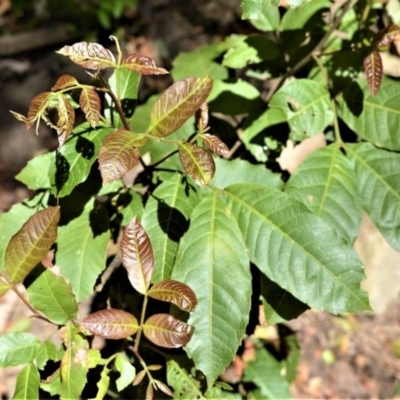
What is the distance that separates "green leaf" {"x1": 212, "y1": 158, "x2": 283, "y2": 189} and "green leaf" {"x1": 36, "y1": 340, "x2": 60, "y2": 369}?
0.53 m

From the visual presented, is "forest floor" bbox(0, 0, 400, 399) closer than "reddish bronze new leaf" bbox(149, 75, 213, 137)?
No

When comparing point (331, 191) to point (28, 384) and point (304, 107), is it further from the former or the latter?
point (28, 384)

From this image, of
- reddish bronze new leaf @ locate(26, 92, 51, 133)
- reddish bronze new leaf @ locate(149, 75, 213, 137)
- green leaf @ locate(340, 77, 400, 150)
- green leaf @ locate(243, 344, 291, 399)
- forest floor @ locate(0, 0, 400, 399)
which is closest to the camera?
reddish bronze new leaf @ locate(26, 92, 51, 133)

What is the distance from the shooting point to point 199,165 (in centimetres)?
95

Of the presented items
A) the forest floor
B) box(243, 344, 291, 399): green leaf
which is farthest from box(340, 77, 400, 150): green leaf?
the forest floor

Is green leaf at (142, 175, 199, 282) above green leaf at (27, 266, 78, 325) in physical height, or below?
above

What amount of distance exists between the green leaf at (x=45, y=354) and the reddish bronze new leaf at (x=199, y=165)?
1.68 ft

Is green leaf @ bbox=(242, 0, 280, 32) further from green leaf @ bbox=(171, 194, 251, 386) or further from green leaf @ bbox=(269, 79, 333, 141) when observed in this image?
green leaf @ bbox=(171, 194, 251, 386)

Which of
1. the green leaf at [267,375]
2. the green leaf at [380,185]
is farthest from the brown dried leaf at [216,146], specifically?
the green leaf at [267,375]

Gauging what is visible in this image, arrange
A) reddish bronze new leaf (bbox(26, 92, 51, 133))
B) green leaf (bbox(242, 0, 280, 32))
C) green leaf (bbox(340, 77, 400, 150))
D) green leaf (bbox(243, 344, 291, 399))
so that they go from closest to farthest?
reddish bronze new leaf (bbox(26, 92, 51, 133)), green leaf (bbox(340, 77, 400, 150)), green leaf (bbox(242, 0, 280, 32)), green leaf (bbox(243, 344, 291, 399))

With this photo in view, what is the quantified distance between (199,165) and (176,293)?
247mm

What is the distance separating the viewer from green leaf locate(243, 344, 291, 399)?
6.07ft

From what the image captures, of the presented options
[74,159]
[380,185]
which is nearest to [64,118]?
[74,159]

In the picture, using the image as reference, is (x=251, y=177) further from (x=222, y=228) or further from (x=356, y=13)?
(x=356, y=13)
